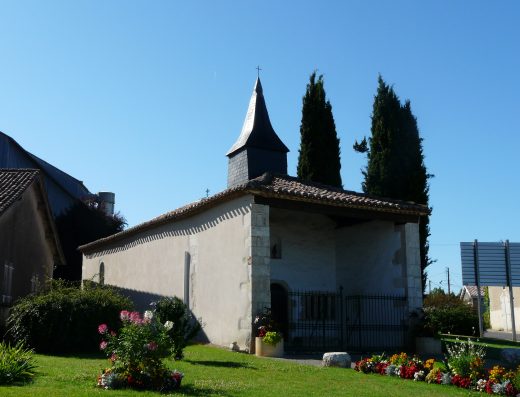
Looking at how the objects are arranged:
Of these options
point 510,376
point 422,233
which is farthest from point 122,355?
point 422,233

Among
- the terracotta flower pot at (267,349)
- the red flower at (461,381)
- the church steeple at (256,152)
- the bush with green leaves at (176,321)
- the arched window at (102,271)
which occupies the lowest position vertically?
the red flower at (461,381)

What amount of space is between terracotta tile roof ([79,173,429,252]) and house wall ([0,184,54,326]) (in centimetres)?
468

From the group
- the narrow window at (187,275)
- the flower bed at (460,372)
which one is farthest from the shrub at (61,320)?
the flower bed at (460,372)

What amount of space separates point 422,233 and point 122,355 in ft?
63.6

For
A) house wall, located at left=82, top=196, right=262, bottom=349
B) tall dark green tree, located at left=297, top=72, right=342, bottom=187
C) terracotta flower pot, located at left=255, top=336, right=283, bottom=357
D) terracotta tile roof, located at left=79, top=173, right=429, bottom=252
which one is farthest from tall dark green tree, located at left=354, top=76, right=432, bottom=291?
terracotta flower pot, located at left=255, top=336, right=283, bottom=357

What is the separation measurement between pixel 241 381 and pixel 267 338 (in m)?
4.37

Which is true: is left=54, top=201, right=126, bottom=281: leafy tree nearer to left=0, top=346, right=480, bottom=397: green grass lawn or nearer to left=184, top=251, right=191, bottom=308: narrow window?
left=184, top=251, right=191, bottom=308: narrow window

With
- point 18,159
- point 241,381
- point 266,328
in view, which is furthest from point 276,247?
point 18,159

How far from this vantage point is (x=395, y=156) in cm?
2706

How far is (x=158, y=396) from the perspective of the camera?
7730mm

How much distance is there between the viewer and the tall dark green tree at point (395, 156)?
87.7 ft

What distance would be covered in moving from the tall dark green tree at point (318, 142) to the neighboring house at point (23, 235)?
1136cm

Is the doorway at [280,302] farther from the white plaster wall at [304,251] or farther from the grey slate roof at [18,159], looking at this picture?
the grey slate roof at [18,159]

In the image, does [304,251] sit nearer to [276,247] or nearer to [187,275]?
[276,247]
